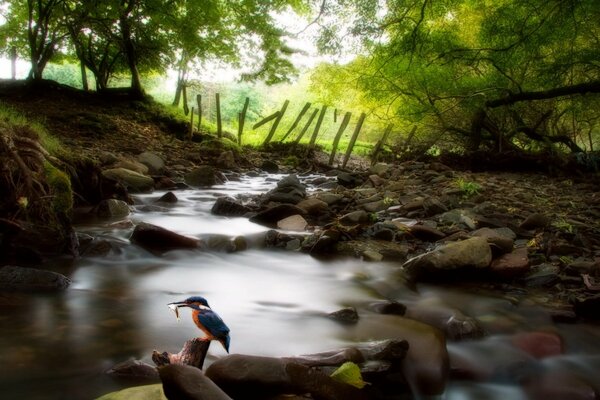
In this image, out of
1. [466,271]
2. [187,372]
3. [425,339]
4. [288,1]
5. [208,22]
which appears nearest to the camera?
[187,372]

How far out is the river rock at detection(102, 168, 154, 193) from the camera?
26.6 feet

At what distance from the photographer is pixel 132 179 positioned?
8242mm

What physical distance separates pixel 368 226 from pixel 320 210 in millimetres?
1155

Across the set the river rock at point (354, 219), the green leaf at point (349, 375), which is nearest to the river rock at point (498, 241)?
the river rock at point (354, 219)

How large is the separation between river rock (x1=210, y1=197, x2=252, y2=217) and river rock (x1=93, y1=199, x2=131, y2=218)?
1489 mm

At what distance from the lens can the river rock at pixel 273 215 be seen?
6672mm

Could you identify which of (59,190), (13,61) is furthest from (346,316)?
(13,61)

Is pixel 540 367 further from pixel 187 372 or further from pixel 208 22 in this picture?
pixel 208 22

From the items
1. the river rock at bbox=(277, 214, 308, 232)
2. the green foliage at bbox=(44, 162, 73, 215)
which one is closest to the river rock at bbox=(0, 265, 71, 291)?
the green foliage at bbox=(44, 162, 73, 215)

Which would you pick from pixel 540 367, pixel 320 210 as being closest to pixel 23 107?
pixel 320 210

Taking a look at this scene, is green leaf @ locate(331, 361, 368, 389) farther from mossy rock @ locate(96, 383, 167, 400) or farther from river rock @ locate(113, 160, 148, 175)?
river rock @ locate(113, 160, 148, 175)

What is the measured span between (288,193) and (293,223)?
1448mm

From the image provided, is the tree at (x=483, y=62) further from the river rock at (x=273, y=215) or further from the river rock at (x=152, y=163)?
the river rock at (x=152, y=163)

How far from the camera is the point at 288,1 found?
1509 cm
